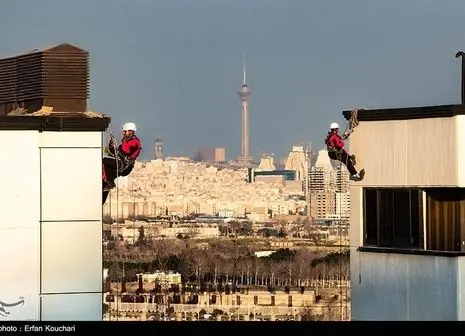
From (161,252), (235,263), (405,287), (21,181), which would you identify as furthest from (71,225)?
(235,263)

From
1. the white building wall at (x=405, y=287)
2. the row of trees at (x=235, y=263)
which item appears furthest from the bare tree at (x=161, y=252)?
the white building wall at (x=405, y=287)

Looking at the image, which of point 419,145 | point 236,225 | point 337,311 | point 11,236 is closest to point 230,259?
point 236,225

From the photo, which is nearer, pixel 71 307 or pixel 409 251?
pixel 71 307

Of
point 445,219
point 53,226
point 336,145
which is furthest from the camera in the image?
point 336,145

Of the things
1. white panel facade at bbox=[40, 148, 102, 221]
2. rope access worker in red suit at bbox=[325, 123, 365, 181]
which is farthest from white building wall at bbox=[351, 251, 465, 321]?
white panel facade at bbox=[40, 148, 102, 221]

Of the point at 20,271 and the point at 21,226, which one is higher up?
A: the point at 21,226

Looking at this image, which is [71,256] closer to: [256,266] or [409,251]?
[409,251]

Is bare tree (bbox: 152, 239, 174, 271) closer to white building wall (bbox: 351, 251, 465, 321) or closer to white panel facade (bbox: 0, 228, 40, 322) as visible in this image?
white building wall (bbox: 351, 251, 465, 321)

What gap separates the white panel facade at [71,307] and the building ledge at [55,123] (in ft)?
5.83

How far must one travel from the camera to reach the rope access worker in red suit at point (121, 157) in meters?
13.7

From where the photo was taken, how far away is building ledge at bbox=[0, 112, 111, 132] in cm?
1324

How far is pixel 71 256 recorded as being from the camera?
1346cm

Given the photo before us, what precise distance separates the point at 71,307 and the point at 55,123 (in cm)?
197
